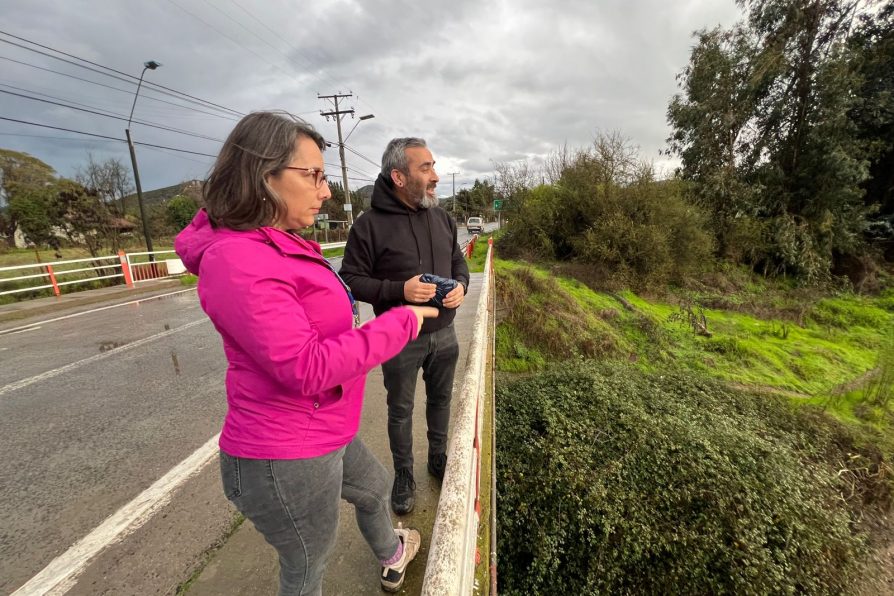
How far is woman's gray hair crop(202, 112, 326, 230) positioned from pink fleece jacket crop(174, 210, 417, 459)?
0.05m

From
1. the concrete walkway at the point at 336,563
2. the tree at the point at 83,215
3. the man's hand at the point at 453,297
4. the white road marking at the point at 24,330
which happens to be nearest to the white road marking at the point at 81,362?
the white road marking at the point at 24,330

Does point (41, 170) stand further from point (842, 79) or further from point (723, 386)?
point (842, 79)

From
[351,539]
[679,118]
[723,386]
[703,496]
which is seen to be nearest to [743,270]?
[679,118]

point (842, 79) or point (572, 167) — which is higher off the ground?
point (842, 79)

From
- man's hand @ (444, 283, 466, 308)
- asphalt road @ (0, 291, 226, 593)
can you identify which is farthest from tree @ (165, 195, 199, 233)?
man's hand @ (444, 283, 466, 308)

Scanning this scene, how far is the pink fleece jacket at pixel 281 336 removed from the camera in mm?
932

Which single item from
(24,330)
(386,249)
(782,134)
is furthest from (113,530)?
(782,134)

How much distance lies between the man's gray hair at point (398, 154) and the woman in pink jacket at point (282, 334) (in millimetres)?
839

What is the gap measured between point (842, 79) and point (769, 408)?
15.0 metres

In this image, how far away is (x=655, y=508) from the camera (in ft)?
9.65

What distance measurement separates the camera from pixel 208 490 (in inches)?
101

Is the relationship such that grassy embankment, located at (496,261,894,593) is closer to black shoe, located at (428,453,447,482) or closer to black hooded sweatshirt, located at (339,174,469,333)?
black shoe, located at (428,453,447,482)

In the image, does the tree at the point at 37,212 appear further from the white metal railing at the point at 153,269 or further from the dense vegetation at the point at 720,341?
the dense vegetation at the point at 720,341

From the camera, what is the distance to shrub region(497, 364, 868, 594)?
2637mm
